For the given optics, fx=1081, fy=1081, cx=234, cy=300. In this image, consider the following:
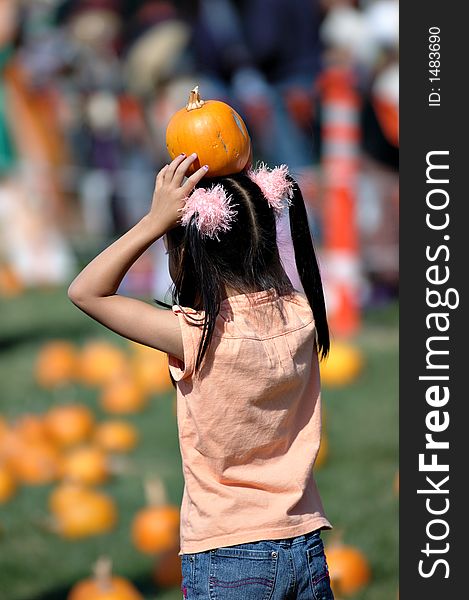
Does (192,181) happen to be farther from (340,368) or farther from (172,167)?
(340,368)

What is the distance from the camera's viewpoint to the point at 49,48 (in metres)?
12.4

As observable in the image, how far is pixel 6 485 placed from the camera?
16.6ft

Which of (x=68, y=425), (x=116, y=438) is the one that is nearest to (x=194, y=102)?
(x=116, y=438)

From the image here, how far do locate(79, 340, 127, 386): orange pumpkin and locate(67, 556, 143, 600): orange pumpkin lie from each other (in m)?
3.10

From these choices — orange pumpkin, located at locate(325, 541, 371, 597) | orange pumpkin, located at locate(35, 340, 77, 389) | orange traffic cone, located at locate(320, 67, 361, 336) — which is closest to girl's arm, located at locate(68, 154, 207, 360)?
orange pumpkin, located at locate(325, 541, 371, 597)

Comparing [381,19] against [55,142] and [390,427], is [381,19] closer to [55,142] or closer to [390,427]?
[55,142]

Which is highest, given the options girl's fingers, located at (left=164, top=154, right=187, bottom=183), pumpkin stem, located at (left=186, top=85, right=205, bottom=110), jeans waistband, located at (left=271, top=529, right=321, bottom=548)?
pumpkin stem, located at (left=186, top=85, right=205, bottom=110)

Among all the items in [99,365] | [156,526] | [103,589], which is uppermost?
[99,365]

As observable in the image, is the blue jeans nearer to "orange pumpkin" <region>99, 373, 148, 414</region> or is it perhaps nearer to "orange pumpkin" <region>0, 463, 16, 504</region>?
"orange pumpkin" <region>0, 463, 16, 504</region>

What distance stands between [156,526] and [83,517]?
401 mm

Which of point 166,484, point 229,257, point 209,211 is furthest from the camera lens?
point 166,484

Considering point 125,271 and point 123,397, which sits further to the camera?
point 123,397

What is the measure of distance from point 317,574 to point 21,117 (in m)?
9.86

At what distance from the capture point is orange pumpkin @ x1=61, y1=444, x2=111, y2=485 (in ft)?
17.2
